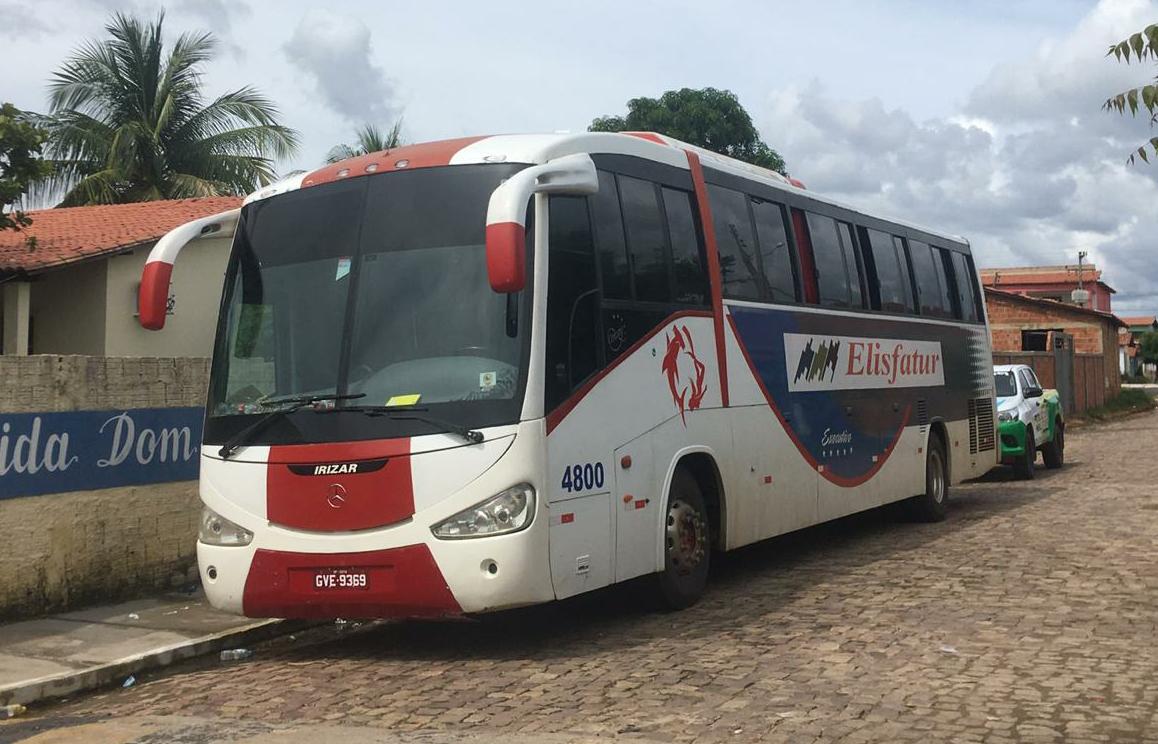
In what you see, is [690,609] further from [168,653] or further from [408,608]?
[168,653]

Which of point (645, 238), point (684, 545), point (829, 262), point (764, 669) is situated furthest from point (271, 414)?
point (829, 262)

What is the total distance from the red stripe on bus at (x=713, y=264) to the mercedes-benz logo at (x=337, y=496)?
3.55m

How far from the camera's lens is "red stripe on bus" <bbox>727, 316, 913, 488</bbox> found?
Result: 34.7ft

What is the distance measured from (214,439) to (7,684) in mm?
1890

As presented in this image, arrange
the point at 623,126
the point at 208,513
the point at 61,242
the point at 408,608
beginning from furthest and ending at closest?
the point at 623,126
the point at 61,242
the point at 208,513
the point at 408,608

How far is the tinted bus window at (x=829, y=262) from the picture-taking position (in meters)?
12.5

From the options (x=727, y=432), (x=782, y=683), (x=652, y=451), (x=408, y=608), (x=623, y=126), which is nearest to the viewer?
(x=782, y=683)

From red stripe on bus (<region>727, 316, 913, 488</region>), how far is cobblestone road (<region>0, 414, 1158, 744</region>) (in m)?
0.97

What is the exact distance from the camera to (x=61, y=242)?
784 inches

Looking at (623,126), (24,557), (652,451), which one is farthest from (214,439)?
(623,126)

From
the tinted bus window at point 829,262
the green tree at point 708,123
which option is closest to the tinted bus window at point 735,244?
the tinted bus window at point 829,262

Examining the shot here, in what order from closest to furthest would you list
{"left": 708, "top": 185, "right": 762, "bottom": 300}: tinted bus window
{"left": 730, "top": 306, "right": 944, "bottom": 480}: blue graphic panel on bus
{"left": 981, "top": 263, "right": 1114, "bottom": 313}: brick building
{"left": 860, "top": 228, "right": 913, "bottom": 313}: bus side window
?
{"left": 708, "top": 185, "right": 762, "bottom": 300}: tinted bus window, {"left": 730, "top": 306, "right": 944, "bottom": 480}: blue graphic panel on bus, {"left": 860, "top": 228, "right": 913, "bottom": 313}: bus side window, {"left": 981, "top": 263, "right": 1114, "bottom": 313}: brick building

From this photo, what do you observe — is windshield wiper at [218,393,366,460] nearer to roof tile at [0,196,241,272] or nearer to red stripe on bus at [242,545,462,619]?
red stripe on bus at [242,545,462,619]

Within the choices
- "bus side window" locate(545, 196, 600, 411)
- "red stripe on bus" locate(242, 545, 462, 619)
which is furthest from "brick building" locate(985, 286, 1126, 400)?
"red stripe on bus" locate(242, 545, 462, 619)
